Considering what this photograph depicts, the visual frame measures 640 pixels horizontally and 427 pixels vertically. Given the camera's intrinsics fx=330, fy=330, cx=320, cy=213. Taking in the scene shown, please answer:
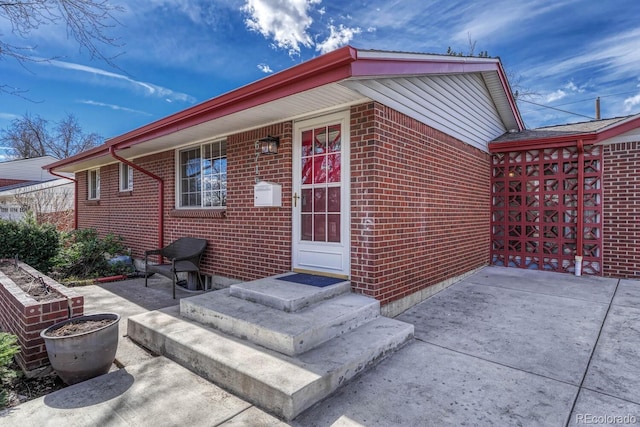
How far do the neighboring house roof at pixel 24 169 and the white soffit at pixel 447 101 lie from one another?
23732 millimetres

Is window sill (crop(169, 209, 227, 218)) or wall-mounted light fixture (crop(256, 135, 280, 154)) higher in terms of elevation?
wall-mounted light fixture (crop(256, 135, 280, 154))

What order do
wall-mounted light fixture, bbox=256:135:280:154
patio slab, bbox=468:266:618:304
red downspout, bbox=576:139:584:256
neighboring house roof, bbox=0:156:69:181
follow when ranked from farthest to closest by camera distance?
neighboring house roof, bbox=0:156:69:181
red downspout, bbox=576:139:584:256
patio slab, bbox=468:266:618:304
wall-mounted light fixture, bbox=256:135:280:154

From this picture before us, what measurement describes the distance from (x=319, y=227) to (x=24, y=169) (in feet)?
84.6

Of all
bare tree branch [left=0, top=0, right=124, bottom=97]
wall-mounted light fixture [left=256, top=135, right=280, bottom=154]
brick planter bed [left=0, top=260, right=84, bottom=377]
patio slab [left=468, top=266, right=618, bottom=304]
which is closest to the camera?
brick planter bed [left=0, top=260, right=84, bottom=377]

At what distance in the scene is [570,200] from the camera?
6512 mm

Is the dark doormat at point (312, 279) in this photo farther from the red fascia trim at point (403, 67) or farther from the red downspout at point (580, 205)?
the red downspout at point (580, 205)

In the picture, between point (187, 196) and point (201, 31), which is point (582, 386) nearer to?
point (187, 196)

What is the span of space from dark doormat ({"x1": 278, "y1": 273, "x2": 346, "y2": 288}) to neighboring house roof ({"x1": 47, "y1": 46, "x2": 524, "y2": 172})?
215 cm

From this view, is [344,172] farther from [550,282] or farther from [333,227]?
[550,282]

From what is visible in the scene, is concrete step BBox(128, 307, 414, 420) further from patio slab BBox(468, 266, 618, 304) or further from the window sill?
patio slab BBox(468, 266, 618, 304)

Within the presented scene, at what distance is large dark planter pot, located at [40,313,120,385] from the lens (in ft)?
8.93

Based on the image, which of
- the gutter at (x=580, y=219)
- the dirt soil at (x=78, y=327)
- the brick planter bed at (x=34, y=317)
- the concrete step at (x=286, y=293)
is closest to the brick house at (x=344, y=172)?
the concrete step at (x=286, y=293)

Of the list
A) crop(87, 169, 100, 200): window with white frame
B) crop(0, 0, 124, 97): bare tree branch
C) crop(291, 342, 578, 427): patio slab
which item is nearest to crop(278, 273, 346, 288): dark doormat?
crop(291, 342, 578, 427): patio slab

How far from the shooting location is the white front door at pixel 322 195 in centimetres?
411
